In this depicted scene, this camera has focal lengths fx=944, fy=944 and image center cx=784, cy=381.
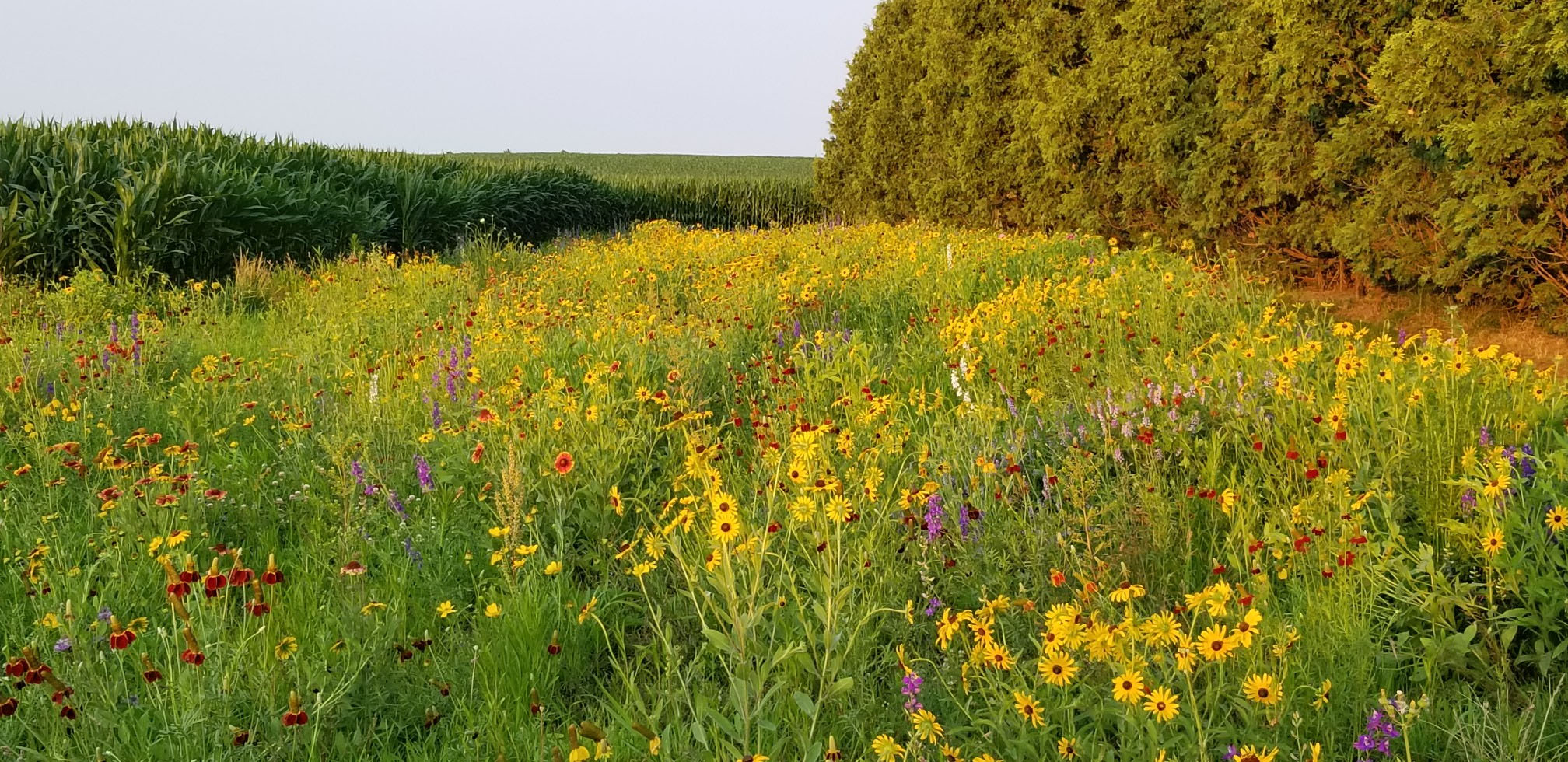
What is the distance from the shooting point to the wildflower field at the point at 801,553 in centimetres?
196

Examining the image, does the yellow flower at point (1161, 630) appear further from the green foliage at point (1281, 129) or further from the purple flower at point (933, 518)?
the green foliage at point (1281, 129)

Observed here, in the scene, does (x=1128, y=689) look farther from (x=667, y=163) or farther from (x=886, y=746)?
(x=667, y=163)

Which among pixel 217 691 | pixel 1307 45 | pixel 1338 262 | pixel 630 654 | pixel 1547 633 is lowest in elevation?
pixel 630 654

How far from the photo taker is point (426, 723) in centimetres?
229

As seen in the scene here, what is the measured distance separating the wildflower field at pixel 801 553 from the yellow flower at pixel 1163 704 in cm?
1

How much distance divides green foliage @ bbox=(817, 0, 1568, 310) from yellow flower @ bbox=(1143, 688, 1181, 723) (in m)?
6.28

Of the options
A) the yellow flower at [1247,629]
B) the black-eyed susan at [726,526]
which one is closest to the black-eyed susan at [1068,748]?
the yellow flower at [1247,629]

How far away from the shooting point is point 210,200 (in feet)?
31.9

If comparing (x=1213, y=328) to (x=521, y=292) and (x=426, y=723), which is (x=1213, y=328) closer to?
(x=426, y=723)

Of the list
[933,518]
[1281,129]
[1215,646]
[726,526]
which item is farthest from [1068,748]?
[1281,129]

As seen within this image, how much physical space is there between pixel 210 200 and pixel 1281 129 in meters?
10.3

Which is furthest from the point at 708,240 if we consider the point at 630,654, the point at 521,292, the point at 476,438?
the point at 630,654

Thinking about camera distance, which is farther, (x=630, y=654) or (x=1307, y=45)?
(x=1307, y=45)

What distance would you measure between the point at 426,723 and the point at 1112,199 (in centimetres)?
1022
